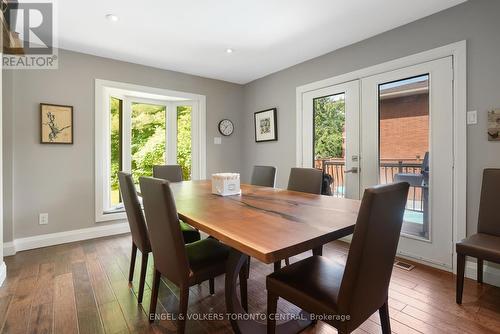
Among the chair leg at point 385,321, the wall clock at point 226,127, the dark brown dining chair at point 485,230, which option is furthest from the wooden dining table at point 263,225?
the wall clock at point 226,127

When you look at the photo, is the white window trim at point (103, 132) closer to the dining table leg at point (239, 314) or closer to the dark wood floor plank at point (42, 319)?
the dark wood floor plank at point (42, 319)

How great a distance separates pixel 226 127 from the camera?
14.7ft

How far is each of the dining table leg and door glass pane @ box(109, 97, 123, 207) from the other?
2.93 meters

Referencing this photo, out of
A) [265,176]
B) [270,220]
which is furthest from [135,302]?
[265,176]

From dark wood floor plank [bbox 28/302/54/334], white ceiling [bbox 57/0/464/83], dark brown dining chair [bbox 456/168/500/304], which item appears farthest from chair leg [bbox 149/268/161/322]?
white ceiling [bbox 57/0/464/83]

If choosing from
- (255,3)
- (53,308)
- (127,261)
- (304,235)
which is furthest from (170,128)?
(304,235)

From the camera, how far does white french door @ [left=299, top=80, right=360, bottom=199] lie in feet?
9.86

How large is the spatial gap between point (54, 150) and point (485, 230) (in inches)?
170

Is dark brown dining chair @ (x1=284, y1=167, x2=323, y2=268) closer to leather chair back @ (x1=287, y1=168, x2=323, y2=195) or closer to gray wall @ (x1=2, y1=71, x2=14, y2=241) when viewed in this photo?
leather chair back @ (x1=287, y1=168, x2=323, y2=195)

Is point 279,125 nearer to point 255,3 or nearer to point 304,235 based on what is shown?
point 255,3

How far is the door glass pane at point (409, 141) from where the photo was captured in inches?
97.9

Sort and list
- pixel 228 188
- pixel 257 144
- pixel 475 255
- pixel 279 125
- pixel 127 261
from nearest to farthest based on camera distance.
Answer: pixel 475 255 < pixel 228 188 < pixel 127 261 < pixel 279 125 < pixel 257 144

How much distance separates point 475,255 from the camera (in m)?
1.73

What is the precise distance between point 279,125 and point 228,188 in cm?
215
